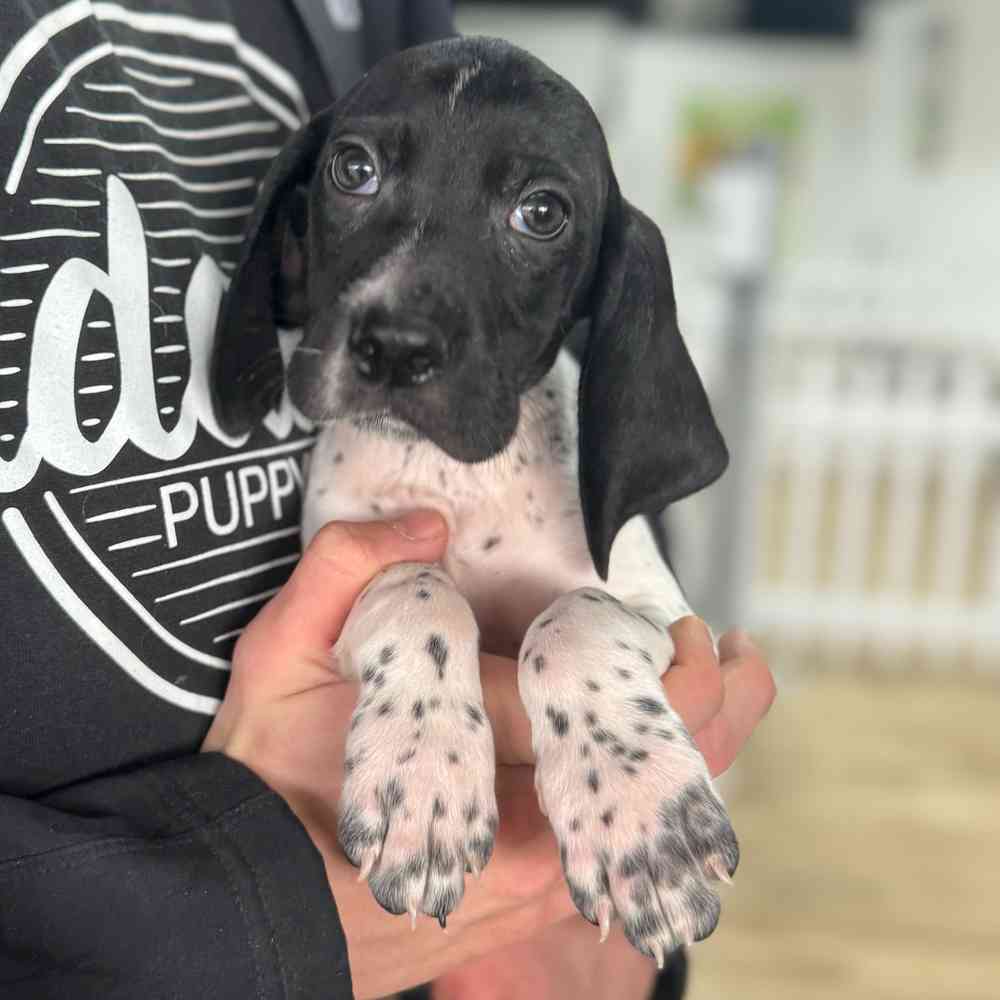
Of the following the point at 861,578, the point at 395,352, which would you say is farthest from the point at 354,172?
the point at 861,578

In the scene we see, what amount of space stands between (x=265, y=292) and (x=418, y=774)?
85 cm

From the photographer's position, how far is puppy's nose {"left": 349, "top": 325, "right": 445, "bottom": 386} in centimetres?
165

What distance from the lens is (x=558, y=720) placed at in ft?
5.35

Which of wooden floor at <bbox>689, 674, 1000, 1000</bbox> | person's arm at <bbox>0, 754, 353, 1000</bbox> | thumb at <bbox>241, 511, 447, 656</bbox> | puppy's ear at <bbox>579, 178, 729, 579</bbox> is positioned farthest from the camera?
wooden floor at <bbox>689, 674, 1000, 1000</bbox>

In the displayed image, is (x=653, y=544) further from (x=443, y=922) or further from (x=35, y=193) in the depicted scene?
(x=35, y=193)

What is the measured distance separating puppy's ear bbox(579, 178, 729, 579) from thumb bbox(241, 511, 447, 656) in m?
0.34

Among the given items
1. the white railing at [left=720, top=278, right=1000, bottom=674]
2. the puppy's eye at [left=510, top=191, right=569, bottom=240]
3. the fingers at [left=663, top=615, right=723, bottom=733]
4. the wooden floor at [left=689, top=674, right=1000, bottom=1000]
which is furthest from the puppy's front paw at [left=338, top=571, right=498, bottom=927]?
the white railing at [left=720, top=278, right=1000, bottom=674]

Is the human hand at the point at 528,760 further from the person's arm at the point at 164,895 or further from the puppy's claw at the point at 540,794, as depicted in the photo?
the person's arm at the point at 164,895

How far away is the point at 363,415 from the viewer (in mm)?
1715

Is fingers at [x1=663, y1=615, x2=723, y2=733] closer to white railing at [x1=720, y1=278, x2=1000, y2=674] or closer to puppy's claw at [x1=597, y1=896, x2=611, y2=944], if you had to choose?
puppy's claw at [x1=597, y1=896, x2=611, y2=944]

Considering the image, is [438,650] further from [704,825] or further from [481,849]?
[704,825]

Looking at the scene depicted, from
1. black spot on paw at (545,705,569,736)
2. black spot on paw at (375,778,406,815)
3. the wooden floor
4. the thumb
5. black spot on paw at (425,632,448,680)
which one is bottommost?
the wooden floor

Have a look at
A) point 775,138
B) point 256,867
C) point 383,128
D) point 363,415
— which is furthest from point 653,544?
point 775,138

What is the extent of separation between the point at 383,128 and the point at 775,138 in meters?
15.3
